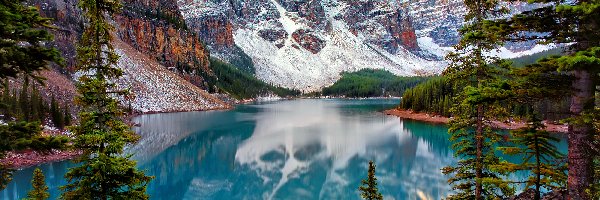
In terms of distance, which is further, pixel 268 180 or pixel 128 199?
pixel 268 180

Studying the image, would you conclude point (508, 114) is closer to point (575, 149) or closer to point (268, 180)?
point (575, 149)

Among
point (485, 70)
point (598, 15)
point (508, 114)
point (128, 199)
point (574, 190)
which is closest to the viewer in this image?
point (598, 15)

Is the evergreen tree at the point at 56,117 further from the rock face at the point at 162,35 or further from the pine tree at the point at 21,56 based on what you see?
the rock face at the point at 162,35

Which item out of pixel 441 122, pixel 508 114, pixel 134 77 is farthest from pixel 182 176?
pixel 134 77

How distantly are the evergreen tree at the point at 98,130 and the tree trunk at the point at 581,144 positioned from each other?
11.2 metres

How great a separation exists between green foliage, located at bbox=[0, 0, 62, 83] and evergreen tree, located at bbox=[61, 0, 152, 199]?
4.08 metres

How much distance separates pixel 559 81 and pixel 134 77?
116274mm

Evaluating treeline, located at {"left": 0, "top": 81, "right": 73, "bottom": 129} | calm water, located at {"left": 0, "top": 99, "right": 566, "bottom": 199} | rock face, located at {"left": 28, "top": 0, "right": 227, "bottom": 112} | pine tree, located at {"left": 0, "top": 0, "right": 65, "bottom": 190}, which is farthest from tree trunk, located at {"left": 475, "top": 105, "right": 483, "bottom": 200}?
rock face, located at {"left": 28, "top": 0, "right": 227, "bottom": 112}

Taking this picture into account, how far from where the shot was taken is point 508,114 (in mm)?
11109

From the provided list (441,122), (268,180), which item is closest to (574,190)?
(268,180)

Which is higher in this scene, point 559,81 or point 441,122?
point 559,81

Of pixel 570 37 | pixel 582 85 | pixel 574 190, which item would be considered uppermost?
pixel 570 37

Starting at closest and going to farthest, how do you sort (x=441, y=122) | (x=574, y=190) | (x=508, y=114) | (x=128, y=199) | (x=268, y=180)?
(x=574, y=190) < (x=508, y=114) < (x=128, y=199) < (x=268, y=180) < (x=441, y=122)

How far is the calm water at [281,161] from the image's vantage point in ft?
119
